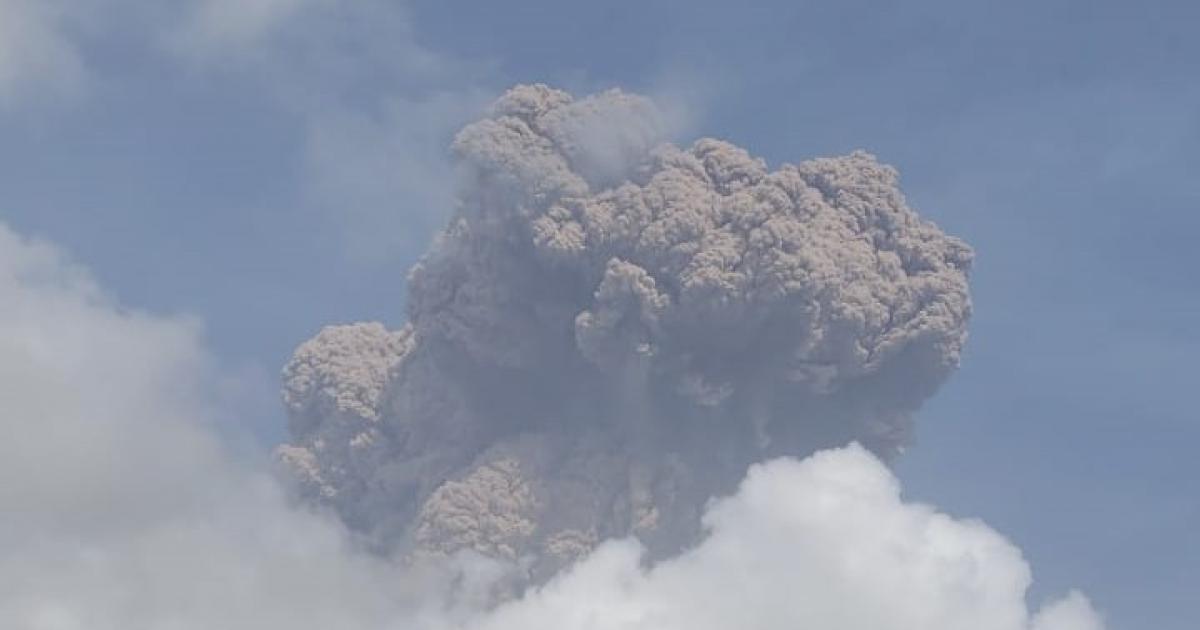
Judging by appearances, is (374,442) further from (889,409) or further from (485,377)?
(889,409)

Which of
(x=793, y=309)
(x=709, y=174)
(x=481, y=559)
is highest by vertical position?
(x=709, y=174)

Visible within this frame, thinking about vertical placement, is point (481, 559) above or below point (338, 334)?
below

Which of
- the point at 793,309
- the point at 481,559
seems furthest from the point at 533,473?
the point at 793,309

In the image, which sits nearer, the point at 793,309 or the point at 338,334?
the point at 793,309

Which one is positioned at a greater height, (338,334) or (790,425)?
(338,334)

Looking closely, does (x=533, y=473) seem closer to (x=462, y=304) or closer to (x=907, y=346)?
(x=462, y=304)

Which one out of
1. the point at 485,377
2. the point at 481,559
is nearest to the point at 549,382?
the point at 485,377
